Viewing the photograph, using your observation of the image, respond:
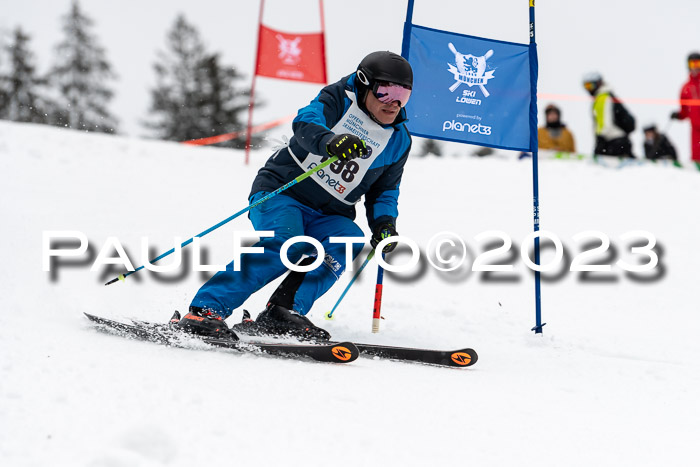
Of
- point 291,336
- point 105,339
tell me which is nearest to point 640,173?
point 291,336

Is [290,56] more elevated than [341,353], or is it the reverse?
[290,56]

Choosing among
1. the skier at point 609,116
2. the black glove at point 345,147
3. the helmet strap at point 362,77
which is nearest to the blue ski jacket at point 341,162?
the helmet strap at point 362,77

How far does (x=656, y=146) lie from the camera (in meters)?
11.5

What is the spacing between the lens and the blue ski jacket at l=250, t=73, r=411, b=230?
359cm

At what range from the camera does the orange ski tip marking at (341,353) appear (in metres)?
2.87

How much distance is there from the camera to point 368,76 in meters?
3.44

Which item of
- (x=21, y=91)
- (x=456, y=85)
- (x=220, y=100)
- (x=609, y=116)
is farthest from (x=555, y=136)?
(x=21, y=91)

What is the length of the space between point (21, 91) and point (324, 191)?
3181 centimetres

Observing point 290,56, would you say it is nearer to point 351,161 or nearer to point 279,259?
point 351,161

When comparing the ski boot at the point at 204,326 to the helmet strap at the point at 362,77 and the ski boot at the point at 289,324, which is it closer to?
the ski boot at the point at 289,324

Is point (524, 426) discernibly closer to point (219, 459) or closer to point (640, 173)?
point (219, 459)

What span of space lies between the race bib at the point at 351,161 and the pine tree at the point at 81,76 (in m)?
29.0

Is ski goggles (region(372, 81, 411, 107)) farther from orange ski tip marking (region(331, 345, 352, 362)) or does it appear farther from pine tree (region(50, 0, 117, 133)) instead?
pine tree (region(50, 0, 117, 133))

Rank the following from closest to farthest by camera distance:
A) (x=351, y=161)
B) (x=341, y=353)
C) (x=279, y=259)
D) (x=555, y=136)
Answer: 1. (x=341, y=353)
2. (x=279, y=259)
3. (x=351, y=161)
4. (x=555, y=136)
